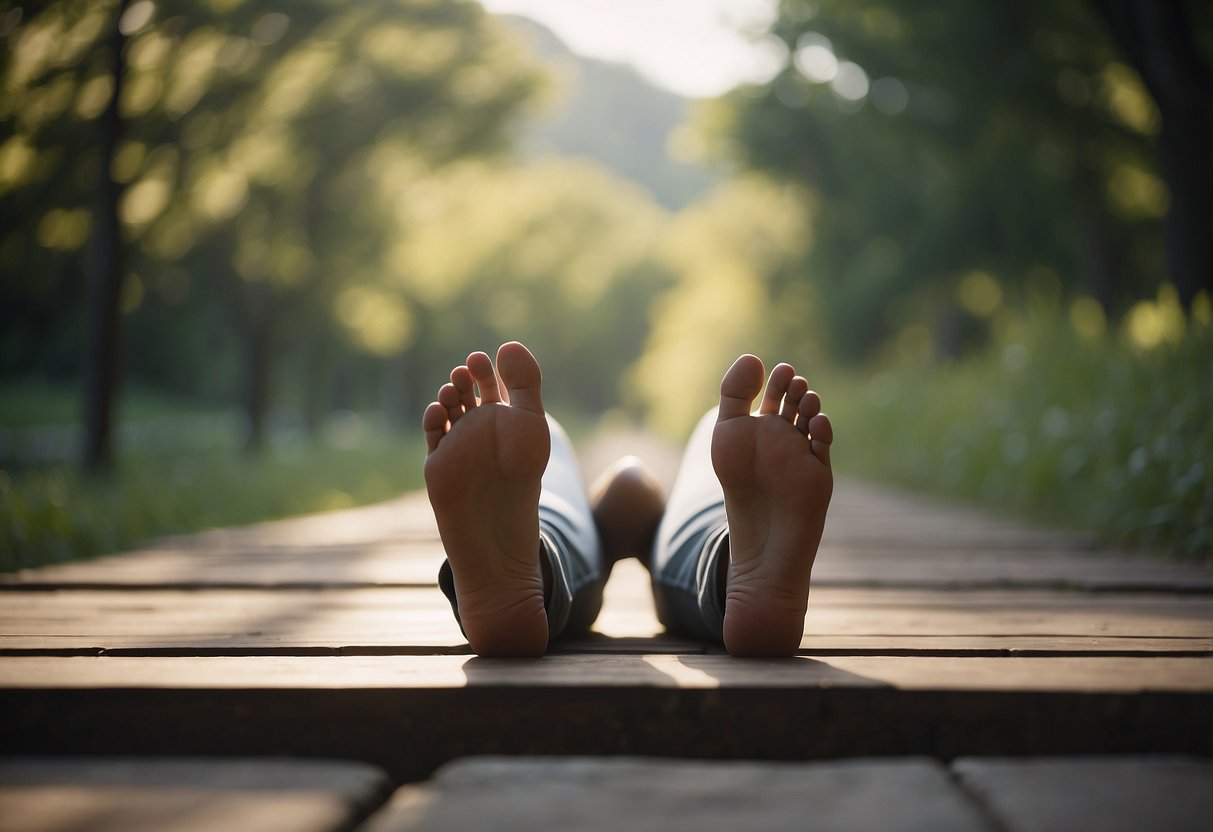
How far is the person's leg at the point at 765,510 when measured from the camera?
52.4 inches

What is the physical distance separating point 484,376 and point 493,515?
0.22 meters

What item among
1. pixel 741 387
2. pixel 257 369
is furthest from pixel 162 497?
pixel 257 369

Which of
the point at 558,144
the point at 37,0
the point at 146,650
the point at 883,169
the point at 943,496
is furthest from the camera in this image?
the point at 558,144

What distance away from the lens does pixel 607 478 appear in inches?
75.7

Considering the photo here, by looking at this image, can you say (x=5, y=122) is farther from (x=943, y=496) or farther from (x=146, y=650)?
(x=943, y=496)

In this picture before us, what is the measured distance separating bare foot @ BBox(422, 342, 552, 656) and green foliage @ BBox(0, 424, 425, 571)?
240 centimetres

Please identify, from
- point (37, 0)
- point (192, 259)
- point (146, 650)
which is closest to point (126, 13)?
point (37, 0)

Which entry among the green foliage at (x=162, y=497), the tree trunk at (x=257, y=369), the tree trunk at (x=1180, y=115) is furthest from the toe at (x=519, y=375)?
the tree trunk at (x=257, y=369)

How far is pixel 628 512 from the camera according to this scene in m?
1.85

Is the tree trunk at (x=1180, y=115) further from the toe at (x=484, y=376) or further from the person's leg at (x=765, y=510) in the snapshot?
the toe at (x=484, y=376)

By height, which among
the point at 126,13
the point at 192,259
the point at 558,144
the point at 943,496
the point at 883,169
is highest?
the point at 558,144

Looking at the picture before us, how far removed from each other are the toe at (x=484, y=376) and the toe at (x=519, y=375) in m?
0.02

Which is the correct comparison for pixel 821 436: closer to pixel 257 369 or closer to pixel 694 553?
pixel 694 553

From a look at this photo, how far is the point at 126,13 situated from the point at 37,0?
631 mm
